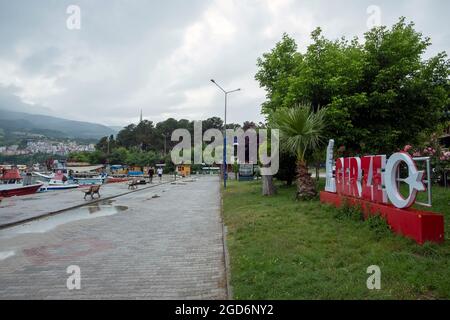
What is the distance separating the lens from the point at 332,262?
17.2 ft

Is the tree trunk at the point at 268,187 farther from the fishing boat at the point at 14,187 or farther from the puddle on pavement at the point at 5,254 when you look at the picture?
the fishing boat at the point at 14,187

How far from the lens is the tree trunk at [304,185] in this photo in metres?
13.4

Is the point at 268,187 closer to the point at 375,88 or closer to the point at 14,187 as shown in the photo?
the point at 375,88

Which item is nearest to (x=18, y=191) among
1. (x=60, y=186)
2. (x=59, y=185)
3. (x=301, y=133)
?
(x=60, y=186)

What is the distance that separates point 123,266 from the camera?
6180 millimetres

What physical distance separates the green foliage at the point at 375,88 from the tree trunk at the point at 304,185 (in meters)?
3.45

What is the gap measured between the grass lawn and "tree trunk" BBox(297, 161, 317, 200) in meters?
4.99

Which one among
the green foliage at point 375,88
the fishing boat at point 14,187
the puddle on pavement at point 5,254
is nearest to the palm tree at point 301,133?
the green foliage at point 375,88

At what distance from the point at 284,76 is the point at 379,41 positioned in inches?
214

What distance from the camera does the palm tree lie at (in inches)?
519

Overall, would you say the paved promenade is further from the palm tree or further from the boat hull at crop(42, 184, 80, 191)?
the boat hull at crop(42, 184, 80, 191)

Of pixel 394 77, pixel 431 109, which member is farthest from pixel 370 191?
pixel 431 109

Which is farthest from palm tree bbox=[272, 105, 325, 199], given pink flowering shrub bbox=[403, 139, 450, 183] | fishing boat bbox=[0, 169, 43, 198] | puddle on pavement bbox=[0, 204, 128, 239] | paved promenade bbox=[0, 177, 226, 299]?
fishing boat bbox=[0, 169, 43, 198]
